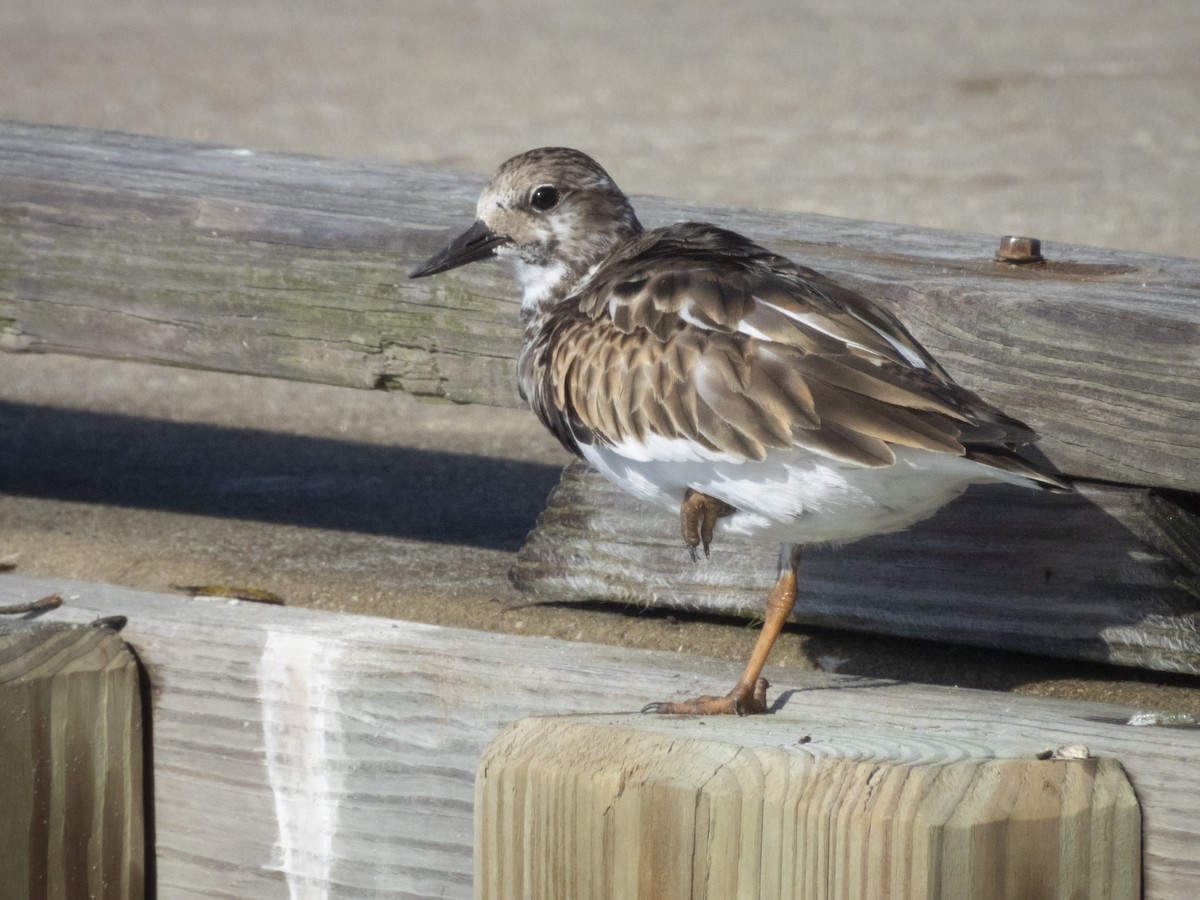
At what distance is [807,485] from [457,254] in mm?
813

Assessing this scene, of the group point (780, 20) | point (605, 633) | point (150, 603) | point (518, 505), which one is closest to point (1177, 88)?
point (780, 20)

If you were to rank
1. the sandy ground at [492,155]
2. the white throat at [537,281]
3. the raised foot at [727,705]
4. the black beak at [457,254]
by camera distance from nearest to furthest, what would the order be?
the raised foot at [727,705] → the black beak at [457,254] → the white throat at [537,281] → the sandy ground at [492,155]

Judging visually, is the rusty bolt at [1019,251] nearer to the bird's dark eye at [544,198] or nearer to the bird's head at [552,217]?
the bird's head at [552,217]

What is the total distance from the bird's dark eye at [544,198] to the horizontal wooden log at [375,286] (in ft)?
0.40

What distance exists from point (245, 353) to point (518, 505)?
1133 millimetres

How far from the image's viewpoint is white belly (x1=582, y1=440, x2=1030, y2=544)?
2123mm

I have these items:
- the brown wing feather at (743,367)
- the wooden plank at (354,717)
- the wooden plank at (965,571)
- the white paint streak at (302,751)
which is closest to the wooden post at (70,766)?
the wooden plank at (354,717)

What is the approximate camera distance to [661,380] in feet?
7.69

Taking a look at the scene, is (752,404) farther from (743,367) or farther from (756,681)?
(756,681)

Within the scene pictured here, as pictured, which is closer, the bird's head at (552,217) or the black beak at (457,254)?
the black beak at (457,254)

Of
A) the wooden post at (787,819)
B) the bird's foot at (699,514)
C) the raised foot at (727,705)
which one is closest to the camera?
the wooden post at (787,819)

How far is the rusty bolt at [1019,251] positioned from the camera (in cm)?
260

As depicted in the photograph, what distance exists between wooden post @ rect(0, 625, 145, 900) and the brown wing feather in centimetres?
80

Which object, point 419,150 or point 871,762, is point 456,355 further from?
point 419,150
